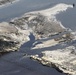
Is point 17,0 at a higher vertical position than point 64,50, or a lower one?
higher

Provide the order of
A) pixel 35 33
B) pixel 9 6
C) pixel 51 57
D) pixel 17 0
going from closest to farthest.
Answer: pixel 51 57 < pixel 35 33 < pixel 9 6 < pixel 17 0

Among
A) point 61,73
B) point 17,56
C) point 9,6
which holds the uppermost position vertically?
point 9,6

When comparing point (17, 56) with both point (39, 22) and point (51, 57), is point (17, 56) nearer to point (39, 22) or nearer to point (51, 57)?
point (51, 57)

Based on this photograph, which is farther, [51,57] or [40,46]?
[40,46]

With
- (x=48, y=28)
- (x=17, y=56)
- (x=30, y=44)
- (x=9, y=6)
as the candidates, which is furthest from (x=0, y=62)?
(x=9, y=6)

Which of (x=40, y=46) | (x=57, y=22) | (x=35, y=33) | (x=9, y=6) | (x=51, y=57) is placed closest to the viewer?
(x=51, y=57)

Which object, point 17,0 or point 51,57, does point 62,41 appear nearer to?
point 51,57
